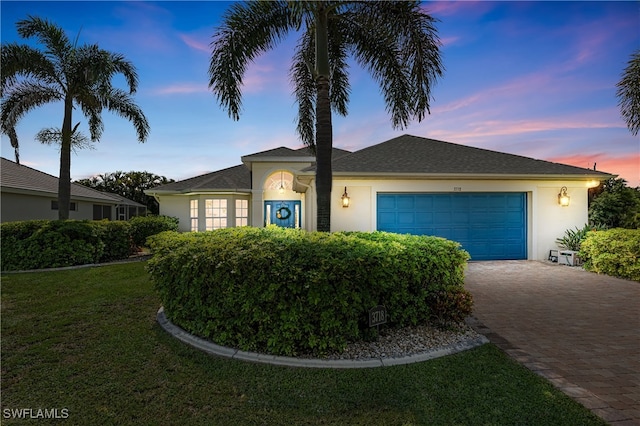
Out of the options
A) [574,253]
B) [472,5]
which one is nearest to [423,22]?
[472,5]

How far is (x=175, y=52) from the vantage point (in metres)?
9.49

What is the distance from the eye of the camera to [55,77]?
1143 centimetres

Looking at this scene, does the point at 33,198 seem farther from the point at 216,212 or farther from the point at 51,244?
the point at 216,212

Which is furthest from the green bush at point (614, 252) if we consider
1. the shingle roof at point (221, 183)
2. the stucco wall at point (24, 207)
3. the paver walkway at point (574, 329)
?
the stucco wall at point (24, 207)

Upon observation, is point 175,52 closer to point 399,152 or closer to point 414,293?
point 399,152

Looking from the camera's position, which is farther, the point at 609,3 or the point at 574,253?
the point at 574,253

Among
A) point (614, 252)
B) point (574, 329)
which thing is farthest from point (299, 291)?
point (614, 252)

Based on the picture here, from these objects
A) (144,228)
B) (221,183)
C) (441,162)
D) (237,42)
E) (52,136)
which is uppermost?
(237,42)

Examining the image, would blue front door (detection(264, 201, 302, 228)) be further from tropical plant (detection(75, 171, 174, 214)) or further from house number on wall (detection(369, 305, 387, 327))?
tropical plant (detection(75, 171, 174, 214))

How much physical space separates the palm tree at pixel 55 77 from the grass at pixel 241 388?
9.82m

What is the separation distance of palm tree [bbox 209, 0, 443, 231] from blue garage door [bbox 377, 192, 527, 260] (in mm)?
3458

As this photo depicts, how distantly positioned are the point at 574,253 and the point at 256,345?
11.0 m

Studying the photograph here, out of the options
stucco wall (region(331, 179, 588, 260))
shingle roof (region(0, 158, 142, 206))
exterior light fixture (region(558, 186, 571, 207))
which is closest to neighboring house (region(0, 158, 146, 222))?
shingle roof (region(0, 158, 142, 206))

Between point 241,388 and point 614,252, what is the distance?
10.5 meters
